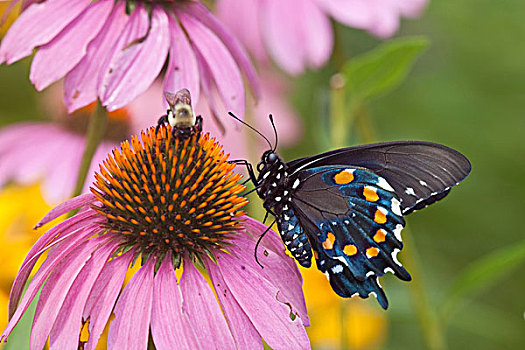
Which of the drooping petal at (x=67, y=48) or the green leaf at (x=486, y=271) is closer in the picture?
the drooping petal at (x=67, y=48)

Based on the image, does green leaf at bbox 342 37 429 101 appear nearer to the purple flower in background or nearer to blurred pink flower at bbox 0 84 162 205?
the purple flower in background

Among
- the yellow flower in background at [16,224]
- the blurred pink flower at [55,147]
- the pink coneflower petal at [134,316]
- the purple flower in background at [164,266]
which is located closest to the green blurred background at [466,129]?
the blurred pink flower at [55,147]

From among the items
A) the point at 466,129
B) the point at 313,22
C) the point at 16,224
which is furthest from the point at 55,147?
the point at 466,129

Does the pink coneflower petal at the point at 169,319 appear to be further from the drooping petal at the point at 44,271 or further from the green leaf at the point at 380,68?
the green leaf at the point at 380,68

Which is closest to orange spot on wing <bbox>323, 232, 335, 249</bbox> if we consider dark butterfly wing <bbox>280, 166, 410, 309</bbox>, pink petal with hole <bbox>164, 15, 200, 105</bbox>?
dark butterfly wing <bbox>280, 166, 410, 309</bbox>

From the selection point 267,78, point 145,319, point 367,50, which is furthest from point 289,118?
point 145,319

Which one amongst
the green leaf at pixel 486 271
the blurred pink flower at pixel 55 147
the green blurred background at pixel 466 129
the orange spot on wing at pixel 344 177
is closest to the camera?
the orange spot on wing at pixel 344 177
